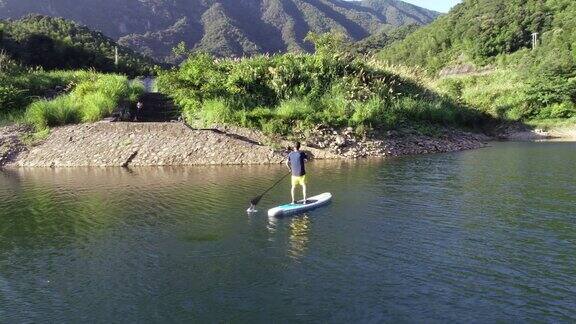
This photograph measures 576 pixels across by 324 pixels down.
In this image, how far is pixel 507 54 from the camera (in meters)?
94.4

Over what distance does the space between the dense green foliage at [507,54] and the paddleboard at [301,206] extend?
2869 cm

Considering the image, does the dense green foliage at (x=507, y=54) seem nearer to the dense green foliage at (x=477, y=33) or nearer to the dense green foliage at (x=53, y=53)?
the dense green foliage at (x=477, y=33)

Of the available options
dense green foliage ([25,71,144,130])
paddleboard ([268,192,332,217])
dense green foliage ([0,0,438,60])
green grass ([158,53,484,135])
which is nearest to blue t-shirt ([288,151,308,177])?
paddleboard ([268,192,332,217])

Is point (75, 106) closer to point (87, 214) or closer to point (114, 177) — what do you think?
point (114, 177)

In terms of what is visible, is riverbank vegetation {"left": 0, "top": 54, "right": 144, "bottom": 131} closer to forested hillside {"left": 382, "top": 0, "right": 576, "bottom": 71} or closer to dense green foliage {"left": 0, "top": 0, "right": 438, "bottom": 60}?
forested hillside {"left": 382, "top": 0, "right": 576, "bottom": 71}

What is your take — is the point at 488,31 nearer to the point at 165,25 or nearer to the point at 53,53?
the point at 53,53

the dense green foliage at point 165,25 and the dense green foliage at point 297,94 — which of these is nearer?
the dense green foliage at point 297,94

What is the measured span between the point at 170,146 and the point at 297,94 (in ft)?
28.1

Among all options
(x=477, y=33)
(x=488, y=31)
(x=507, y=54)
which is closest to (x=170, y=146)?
(x=507, y=54)

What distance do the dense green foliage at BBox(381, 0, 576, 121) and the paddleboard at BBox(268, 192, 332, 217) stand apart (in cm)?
2869

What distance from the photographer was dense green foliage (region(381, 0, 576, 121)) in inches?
1634

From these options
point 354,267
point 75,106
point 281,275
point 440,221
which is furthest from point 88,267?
point 75,106

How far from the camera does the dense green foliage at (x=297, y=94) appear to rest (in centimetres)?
2770

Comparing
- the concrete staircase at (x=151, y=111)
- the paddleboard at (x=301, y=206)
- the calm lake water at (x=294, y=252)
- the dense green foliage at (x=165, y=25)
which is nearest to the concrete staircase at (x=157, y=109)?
the concrete staircase at (x=151, y=111)
